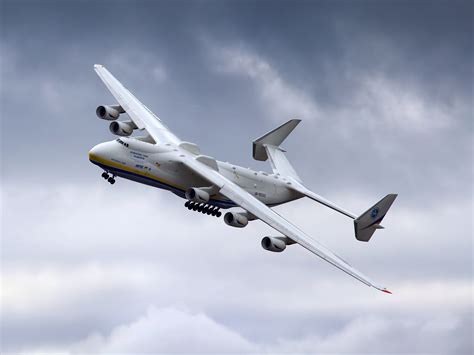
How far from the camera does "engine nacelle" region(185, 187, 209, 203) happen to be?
66.7 metres

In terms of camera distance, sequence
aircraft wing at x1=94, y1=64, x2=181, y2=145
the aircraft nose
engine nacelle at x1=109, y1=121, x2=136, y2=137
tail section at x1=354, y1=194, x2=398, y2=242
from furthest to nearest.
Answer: engine nacelle at x1=109, y1=121, x2=136, y2=137 < aircraft wing at x1=94, y1=64, x2=181, y2=145 < the aircraft nose < tail section at x1=354, y1=194, x2=398, y2=242

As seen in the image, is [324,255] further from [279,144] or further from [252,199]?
[279,144]

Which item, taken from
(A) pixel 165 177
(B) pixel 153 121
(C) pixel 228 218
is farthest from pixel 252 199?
(B) pixel 153 121

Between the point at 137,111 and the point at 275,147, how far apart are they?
36.5ft

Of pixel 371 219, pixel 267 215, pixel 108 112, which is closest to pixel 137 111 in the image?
pixel 108 112

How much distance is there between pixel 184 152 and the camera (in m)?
70.0

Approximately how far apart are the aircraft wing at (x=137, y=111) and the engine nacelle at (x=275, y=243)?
503 inches

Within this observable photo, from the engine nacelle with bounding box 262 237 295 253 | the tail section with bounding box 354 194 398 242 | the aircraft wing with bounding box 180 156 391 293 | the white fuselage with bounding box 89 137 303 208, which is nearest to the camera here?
the aircraft wing with bounding box 180 156 391 293

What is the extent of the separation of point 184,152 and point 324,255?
574 inches

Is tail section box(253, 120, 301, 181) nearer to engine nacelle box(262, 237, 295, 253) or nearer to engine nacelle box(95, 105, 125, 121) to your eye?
engine nacelle box(95, 105, 125, 121)

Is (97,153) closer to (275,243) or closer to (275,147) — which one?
(275,243)

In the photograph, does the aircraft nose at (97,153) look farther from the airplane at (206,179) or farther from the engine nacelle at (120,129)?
the engine nacelle at (120,129)

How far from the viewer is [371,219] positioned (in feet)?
219

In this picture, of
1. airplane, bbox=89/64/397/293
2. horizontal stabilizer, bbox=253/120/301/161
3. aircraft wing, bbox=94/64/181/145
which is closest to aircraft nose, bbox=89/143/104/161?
airplane, bbox=89/64/397/293
